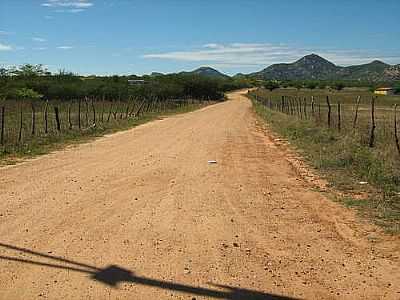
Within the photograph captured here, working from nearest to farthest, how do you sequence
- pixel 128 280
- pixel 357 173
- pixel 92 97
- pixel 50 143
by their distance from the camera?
pixel 128 280, pixel 357 173, pixel 50 143, pixel 92 97

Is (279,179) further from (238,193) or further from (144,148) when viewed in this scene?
(144,148)

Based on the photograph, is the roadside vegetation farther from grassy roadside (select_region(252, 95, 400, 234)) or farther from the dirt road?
the dirt road

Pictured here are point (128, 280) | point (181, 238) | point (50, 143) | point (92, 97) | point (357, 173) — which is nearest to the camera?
point (128, 280)

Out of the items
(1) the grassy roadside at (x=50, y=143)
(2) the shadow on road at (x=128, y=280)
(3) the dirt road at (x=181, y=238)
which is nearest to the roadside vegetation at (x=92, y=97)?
(1) the grassy roadside at (x=50, y=143)

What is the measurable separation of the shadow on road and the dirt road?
11mm

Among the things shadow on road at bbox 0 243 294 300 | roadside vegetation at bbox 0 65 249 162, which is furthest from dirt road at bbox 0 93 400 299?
roadside vegetation at bbox 0 65 249 162

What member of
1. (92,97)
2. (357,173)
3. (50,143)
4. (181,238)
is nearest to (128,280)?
(181,238)

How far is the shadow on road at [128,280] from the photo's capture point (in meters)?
5.28

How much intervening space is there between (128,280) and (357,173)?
8.02 m

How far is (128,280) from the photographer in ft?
18.5

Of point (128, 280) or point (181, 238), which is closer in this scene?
point (128, 280)

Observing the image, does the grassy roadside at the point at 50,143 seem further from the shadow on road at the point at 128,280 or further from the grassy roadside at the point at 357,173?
the shadow on road at the point at 128,280

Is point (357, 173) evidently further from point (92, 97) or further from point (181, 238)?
point (92, 97)

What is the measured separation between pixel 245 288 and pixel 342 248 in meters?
2.02
